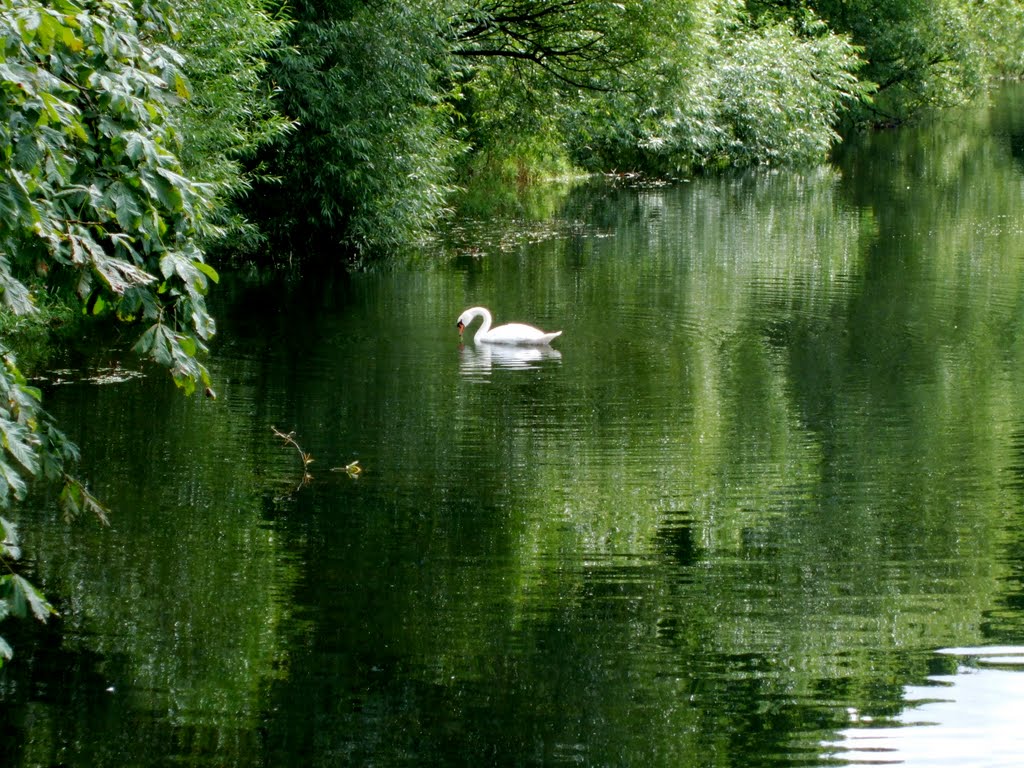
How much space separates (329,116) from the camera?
20250 mm

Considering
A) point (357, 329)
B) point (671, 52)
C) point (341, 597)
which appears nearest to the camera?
point (341, 597)

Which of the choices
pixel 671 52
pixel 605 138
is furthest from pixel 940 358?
pixel 605 138

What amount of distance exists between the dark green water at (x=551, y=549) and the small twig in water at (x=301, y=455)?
0.07 meters

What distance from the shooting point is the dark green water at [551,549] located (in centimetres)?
610

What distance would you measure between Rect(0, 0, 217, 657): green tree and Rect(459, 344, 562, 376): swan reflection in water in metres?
8.14

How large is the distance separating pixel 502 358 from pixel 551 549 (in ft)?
19.4

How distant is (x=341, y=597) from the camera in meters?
7.59

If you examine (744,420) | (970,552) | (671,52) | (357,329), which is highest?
(671,52)

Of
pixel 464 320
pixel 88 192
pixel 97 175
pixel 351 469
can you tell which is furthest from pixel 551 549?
pixel 464 320

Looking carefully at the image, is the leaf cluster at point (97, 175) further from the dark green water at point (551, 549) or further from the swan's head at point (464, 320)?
the swan's head at point (464, 320)

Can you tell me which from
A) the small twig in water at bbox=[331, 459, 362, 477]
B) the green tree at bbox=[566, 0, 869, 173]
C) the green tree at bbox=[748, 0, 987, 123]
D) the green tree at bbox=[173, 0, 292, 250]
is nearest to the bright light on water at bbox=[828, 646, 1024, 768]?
the small twig in water at bbox=[331, 459, 362, 477]

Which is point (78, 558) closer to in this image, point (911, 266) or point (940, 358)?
point (940, 358)

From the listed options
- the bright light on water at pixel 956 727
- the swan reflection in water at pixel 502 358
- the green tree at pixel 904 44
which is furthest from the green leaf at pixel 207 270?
the green tree at pixel 904 44

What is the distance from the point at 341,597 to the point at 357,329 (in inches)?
339
